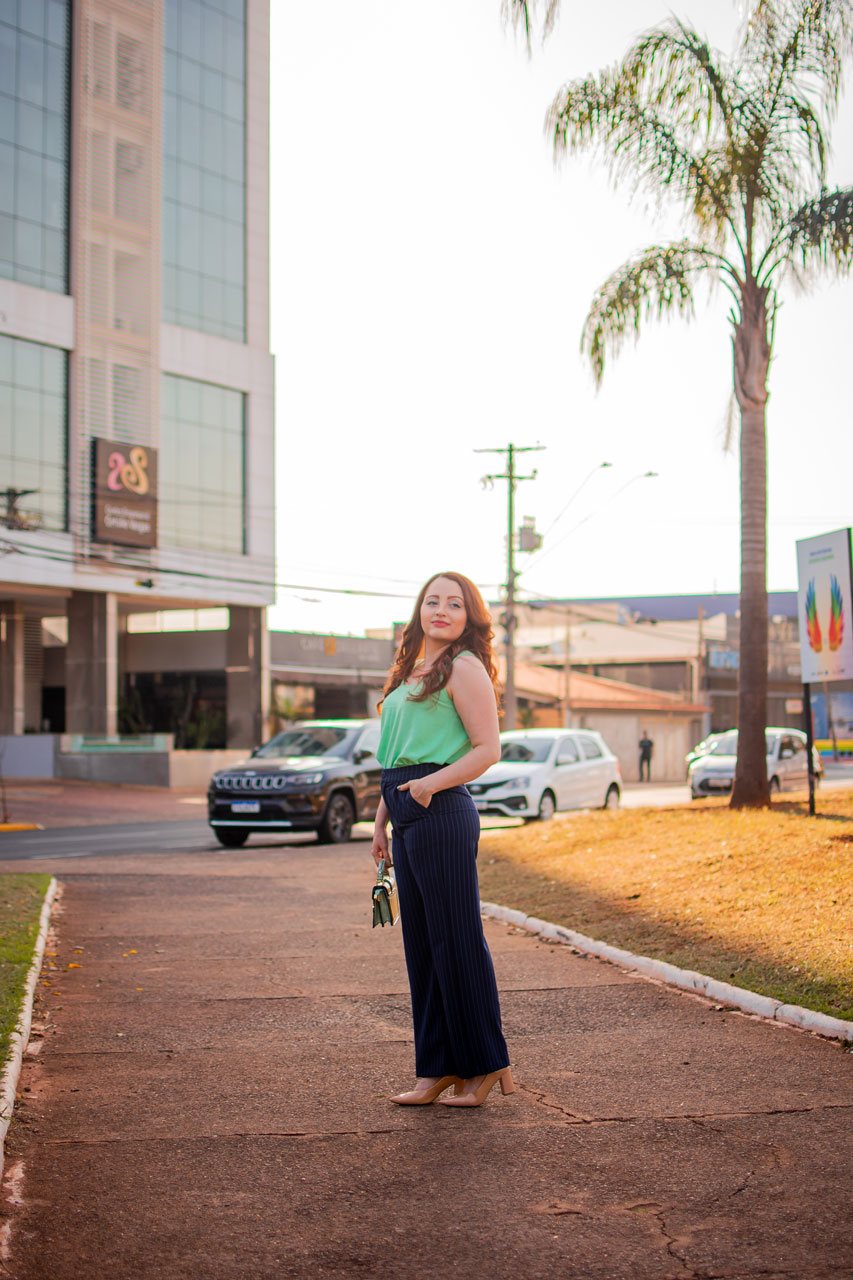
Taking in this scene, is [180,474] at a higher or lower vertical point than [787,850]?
higher

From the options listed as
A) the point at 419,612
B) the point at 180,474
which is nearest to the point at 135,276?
the point at 180,474

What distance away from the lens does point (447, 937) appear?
484 cm

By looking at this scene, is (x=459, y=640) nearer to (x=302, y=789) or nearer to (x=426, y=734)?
(x=426, y=734)

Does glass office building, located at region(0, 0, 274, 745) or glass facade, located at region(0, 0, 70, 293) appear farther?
glass office building, located at region(0, 0, 274, 745)

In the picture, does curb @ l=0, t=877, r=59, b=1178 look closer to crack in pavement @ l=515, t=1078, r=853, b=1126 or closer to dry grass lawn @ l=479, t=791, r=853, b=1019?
crack in pavement @ l=515, t=1078, r=853, b=1126

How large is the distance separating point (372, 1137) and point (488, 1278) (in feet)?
4.06

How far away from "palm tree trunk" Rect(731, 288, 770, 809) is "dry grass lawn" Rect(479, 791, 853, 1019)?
590 mm

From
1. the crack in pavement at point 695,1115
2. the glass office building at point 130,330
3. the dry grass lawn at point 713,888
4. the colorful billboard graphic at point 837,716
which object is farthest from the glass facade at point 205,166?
the crack in pavement at point 695,1115

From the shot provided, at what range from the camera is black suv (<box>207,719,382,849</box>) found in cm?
1725

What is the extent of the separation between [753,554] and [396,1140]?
11.4 m

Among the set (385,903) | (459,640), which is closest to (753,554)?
(459,640)

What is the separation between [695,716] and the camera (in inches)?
2226

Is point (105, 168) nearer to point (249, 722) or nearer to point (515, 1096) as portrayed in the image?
point (249, 722)

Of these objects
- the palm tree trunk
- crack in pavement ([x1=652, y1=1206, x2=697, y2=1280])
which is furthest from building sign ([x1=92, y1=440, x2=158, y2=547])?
crack in pavement ([x1=652, y1=1206, x2=697, y2=1280])
